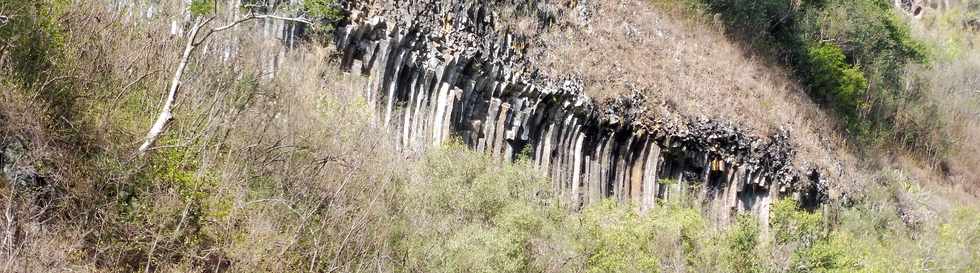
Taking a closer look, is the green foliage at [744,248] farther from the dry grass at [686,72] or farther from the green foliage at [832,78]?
the green foliage at [832,78]

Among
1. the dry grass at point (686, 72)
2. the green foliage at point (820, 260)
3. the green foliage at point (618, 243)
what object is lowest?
the green foliage at point (618, 243)

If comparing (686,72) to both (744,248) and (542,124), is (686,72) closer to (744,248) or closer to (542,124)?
(542,124)

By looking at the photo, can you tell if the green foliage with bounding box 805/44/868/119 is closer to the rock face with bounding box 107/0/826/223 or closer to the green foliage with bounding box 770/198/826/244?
the rock face with bounding box 107/0/826/223

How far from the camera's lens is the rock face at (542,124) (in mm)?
16062

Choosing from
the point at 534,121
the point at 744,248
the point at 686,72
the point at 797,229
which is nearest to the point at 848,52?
the point at 686,72

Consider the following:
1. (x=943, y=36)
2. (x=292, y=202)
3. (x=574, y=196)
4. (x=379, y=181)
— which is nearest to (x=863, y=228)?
(x=574, y=196)

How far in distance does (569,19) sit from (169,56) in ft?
47.3

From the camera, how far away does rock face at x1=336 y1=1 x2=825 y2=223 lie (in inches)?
632

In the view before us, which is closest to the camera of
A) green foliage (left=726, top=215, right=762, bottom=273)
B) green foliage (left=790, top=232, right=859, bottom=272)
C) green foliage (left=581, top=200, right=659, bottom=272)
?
green foliage (left=790, top=232, right=859, bottom=272)

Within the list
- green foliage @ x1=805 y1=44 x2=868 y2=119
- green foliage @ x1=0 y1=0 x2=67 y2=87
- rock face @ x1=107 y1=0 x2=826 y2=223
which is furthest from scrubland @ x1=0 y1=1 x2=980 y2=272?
green foliage @ x1=805 y1=44 x2=868 y2=119

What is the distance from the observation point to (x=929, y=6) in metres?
53.2

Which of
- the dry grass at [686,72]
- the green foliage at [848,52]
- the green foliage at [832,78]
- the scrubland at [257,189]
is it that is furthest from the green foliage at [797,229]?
the green foliage at [832,78]

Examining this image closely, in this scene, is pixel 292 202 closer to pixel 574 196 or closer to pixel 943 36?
pixel 574 196

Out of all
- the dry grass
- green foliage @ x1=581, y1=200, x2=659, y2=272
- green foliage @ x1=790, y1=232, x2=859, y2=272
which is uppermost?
the dry grass
